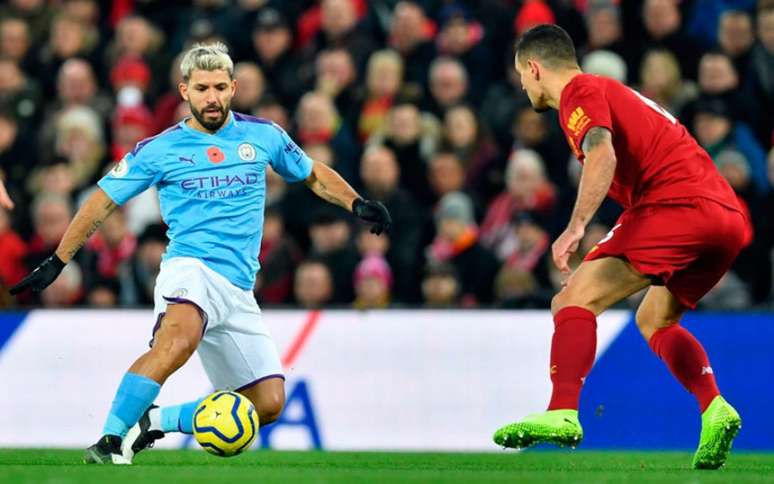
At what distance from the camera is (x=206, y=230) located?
9234mm

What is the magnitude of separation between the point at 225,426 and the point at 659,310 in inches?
93.3

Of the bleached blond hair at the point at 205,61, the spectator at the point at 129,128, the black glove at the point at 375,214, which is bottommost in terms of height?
the spectator at the point at 129,128

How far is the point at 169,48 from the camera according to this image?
54.8 ft

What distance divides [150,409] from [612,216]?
494 cm

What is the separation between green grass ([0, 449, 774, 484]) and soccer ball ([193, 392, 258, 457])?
4.5 inches

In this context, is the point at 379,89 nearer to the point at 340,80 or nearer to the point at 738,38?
the point at 340,80

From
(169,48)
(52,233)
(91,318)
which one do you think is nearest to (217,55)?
(91,318)

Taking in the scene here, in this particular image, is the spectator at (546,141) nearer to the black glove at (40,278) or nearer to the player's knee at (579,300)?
the player's knee at (579,300)

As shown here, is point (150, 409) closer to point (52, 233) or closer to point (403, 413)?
point (403, 413)

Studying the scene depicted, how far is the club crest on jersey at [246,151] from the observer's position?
937 centimetres

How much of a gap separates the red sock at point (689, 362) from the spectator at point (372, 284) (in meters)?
4.21

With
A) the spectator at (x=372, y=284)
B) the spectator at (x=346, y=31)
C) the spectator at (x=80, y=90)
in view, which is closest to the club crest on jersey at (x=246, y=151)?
the spectator at (x=372, y=284)

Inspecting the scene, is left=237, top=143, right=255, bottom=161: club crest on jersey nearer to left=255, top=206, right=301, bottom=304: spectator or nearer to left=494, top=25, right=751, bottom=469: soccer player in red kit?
left=494, top=25, right=751, bottom=469: soccer player in red kit

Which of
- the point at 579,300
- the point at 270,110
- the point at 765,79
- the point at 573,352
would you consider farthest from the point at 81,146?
the point at 573,352
